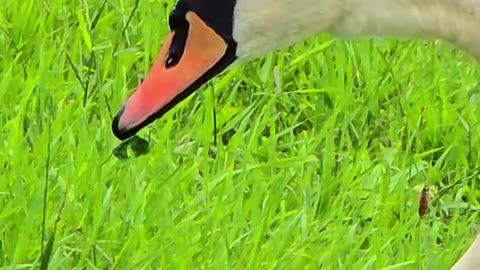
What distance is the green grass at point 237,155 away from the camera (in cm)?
299

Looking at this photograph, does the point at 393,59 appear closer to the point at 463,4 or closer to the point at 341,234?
the point at 341,234

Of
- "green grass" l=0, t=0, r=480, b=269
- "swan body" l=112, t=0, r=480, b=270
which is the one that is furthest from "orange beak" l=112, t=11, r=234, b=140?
"green grass" l=0, t=0, r=480, b=269

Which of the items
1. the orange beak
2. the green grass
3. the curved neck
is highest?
the curved neck

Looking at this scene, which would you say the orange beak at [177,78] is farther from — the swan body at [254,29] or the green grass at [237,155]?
the green grass at [237,155]

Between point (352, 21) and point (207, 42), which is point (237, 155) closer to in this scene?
point (207, 42)

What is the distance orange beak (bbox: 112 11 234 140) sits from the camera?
2.33 metres

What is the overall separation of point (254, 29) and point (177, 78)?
0.46 ft

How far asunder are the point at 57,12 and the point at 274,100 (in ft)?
2.10

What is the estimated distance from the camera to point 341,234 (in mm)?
3131

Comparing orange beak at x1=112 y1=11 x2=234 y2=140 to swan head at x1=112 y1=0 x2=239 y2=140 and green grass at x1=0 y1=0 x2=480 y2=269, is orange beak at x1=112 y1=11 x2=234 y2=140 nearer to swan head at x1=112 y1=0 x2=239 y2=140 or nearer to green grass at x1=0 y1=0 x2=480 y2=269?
swan head at x1=112 y1=0 x2=239 y2=140

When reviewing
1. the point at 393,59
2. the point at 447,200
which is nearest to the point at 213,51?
the point at 447,200

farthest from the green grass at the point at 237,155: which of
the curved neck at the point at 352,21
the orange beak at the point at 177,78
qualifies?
the curved neck at the point at 352,21

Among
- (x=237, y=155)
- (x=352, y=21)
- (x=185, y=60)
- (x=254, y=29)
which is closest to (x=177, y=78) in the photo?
(x=185, y=60)

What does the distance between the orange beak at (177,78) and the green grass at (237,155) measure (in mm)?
564
